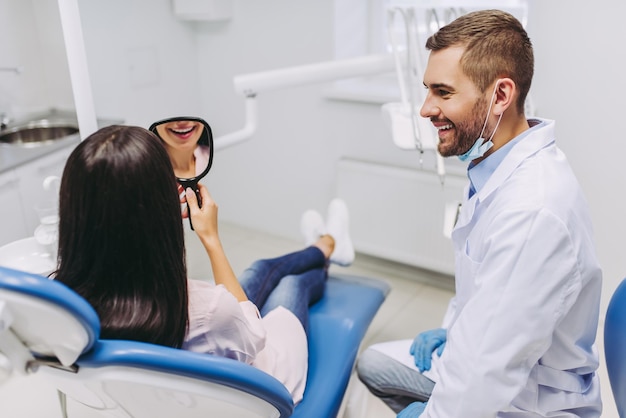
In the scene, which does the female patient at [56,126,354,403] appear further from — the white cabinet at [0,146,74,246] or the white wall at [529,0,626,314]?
Answer: the white wall at [529,0,626,314]

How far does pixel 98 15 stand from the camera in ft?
7.71

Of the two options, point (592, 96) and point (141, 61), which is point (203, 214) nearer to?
point (592, 96)

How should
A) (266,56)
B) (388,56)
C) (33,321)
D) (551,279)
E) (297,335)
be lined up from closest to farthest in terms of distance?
(33,321)
(551,279)
(297,335)
(388,56)
(266,56)

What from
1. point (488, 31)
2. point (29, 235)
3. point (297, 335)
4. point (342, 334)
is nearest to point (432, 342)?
point (342, 334)

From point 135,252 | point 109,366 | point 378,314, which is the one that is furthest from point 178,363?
point 378,314

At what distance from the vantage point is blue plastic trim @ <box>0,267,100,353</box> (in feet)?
2.14

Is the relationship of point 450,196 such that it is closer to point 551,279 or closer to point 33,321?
point 551,279

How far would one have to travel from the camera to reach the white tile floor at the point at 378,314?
176 cm

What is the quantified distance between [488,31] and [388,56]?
738 mm

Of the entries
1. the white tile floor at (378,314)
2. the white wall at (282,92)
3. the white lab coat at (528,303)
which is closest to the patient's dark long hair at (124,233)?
the white tile floor at (378,314)

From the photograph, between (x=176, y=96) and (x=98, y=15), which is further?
(x=176, y=96)

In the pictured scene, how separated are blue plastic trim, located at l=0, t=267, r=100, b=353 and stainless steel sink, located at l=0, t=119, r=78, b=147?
139 cm

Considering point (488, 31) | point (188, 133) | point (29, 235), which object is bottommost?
point (29, 235)

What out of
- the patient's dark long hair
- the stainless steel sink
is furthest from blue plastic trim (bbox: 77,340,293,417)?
the stainless steel sink
